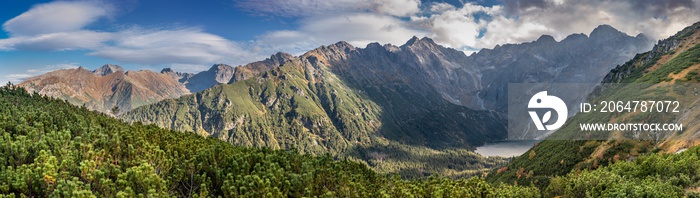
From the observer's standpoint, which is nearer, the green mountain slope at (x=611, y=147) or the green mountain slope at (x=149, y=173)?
the green mountain slope at (x=149, y=173)

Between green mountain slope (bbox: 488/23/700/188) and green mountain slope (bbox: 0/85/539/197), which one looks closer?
green mountain slope (bbox: 0/85/539/197)

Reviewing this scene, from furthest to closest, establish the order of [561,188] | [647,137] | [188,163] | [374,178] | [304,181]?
[647,137], [561,188], [374,178], [188,163], [304,181]

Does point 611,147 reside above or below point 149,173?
below

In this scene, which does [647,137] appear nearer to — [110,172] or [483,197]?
[483,197]

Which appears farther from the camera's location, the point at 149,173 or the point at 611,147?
the point at 611,147

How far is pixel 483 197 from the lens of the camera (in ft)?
135

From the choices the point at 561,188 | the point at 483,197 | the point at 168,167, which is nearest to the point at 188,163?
the point at 168,167

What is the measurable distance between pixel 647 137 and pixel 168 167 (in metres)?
163

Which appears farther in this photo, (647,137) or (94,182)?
(647,137)

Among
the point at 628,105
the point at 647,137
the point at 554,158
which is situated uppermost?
the point at 628,105

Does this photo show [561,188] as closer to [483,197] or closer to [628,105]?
[483,197]

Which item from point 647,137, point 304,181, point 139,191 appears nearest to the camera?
point 139,191

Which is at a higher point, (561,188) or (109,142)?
(109,142)

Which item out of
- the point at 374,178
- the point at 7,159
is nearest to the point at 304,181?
the point at 374,178
